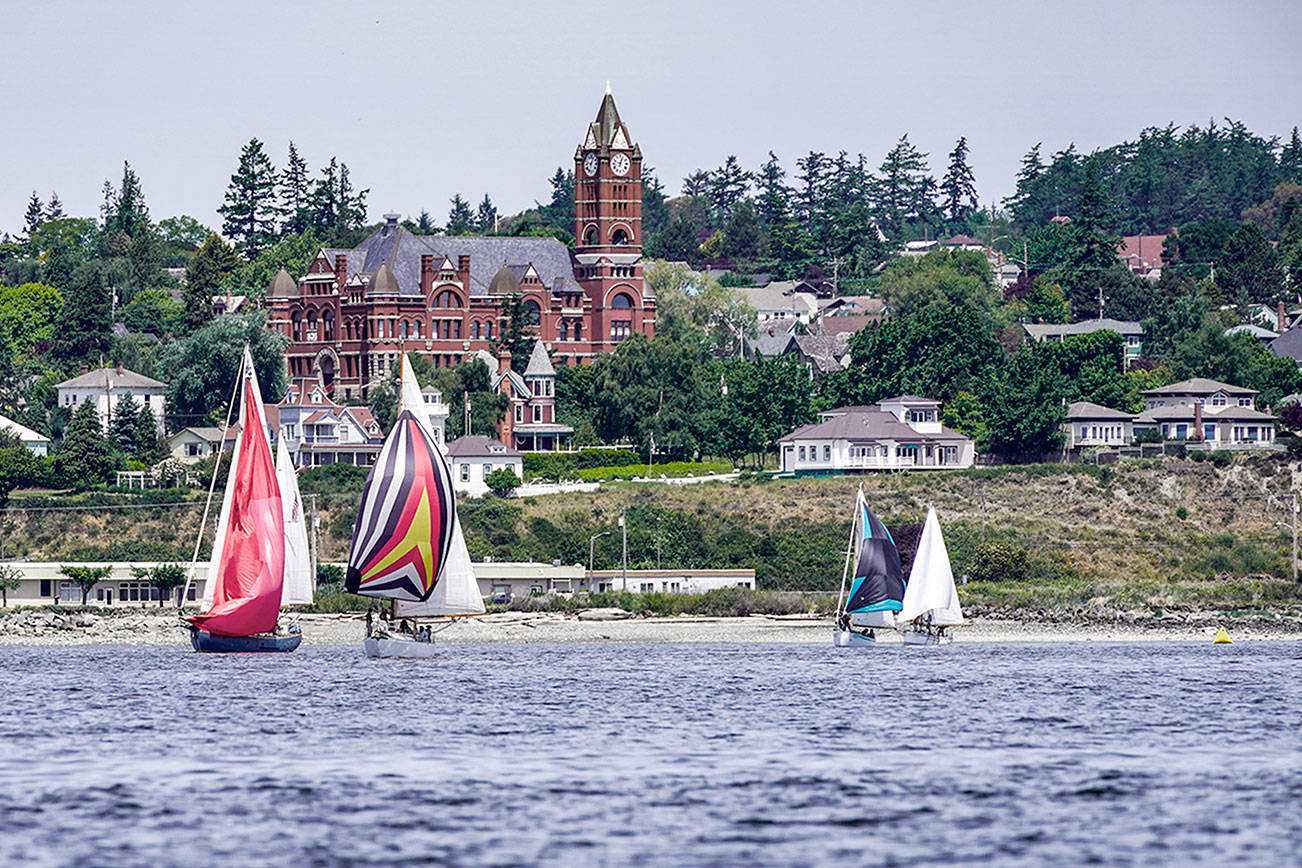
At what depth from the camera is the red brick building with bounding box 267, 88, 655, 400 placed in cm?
12812

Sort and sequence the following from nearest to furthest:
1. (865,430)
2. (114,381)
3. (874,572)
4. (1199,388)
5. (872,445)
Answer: (874,572) < (872,445) < (865,430) < (1199,388) < (114,381)

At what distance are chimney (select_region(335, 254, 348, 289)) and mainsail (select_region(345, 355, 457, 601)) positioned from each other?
73.8 metres

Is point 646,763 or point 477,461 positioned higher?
point 477,461

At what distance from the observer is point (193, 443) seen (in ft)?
378

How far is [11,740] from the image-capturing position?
43.2 meters

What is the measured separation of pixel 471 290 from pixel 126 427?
28.4m

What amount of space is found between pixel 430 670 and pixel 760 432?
52.9 metres

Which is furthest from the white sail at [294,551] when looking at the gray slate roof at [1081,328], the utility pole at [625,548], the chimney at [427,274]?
the gray slate roof at [1081,328]

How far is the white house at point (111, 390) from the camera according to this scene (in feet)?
396

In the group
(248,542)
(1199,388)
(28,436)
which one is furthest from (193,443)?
(248,542)

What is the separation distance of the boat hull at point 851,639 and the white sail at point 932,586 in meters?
2.74

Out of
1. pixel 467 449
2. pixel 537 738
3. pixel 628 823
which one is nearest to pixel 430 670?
pixel 537 738

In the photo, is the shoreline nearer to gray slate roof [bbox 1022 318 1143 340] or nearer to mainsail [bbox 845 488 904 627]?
mainsail [bbox 845 488 904 627]

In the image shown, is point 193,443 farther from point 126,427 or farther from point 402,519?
point 402,519
